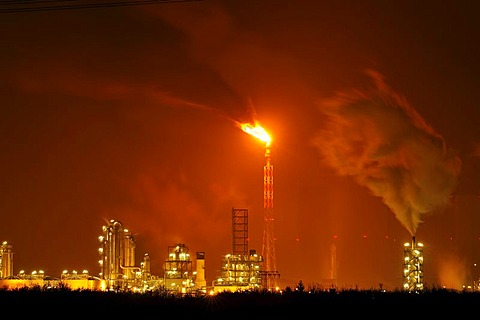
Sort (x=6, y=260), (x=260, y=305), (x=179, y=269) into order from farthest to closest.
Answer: (x=6, y=260)
(x=179, y=269)
(x=260, y=305)

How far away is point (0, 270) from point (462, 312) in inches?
2277

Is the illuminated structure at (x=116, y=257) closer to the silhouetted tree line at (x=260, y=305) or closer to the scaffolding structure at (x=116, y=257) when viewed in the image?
the scaffolding structure at (x=116, y=257)

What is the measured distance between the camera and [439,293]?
28969 mm

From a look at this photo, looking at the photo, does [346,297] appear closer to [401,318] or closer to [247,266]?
[401,318]

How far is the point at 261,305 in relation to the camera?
1075 inches

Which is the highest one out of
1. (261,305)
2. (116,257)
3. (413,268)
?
(116,257)

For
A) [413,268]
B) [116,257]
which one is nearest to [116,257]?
[116,257]

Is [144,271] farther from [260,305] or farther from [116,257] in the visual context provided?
[260,305]

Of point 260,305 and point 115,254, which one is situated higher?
point 115,254

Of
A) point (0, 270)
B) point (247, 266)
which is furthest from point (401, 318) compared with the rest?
point (0, 270)

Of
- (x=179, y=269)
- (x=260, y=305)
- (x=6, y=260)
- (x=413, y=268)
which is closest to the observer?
(x=260, y=305)

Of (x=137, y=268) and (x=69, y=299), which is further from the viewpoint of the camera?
(x=137, y=268)

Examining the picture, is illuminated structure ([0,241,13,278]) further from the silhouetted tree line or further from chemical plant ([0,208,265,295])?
the silhouetted tree line

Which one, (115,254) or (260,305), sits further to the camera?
(115,254)
